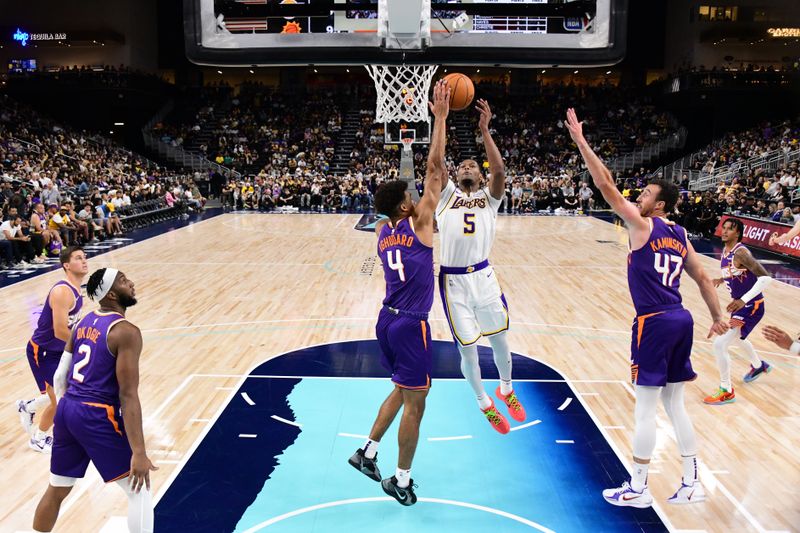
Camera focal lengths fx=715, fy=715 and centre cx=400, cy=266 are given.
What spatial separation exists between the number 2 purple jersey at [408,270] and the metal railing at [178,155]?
25727mm

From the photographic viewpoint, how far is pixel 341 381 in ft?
21.0

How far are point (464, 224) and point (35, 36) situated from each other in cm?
3364

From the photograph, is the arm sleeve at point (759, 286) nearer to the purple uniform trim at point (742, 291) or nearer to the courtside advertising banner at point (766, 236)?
the purple uniform trim at point (742, 291)

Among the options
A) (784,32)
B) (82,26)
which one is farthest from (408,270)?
(784,32)

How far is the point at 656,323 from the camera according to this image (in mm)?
4070

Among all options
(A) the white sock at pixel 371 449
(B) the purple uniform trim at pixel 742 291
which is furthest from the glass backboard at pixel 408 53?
(A) the white sock at pixel 371 449

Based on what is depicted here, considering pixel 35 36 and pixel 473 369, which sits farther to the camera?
pixel 35 36

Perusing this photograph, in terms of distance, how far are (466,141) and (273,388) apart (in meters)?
25.6

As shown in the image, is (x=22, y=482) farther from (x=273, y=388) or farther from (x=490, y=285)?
(x=490, y=285)

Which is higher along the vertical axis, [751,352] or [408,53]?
[408,53]

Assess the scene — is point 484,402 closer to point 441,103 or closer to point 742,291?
point 441,103

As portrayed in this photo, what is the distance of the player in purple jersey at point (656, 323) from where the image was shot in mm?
4051

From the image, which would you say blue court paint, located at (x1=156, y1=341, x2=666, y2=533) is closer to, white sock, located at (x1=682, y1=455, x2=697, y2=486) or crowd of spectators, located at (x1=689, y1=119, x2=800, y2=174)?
white sock, located at (x1=682, y1=455, x2=697, y2=486)

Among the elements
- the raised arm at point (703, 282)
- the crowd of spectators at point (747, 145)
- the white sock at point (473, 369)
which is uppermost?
the crowd of spectators at point (747, 145)
